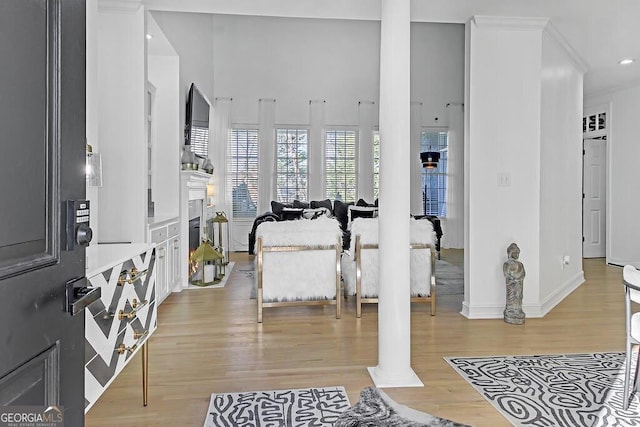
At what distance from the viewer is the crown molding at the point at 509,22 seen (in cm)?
384

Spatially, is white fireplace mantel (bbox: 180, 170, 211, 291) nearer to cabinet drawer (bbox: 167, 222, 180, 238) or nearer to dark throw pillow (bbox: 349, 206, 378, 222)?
cabinet drawer (bbox: 167, 222, 180, 238)

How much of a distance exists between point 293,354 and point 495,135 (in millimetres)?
2655

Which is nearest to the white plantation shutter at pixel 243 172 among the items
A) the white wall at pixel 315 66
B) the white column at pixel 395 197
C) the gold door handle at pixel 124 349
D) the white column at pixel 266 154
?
the white column at pixel 266 154

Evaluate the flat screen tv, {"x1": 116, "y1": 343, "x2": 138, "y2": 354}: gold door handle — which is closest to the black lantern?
the flat screen tv

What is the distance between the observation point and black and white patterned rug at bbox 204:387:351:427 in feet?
6.95

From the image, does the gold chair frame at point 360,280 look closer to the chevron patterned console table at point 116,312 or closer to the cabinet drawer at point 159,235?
the cabinet drawer at point 159,235

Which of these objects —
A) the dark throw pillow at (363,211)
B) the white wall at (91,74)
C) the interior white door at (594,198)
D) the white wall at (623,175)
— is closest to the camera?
the white wall at (91,74)

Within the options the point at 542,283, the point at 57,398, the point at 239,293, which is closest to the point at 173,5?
the point at 239,293

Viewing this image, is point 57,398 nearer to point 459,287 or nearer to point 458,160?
point 459,287

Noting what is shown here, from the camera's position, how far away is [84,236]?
1.04m

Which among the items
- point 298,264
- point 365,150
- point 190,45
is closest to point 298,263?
point 298,264

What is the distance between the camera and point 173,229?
4738mm

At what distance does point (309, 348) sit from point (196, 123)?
164 inches

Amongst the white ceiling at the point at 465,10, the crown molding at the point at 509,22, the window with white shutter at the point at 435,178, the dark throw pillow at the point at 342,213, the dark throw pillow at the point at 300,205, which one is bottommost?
the dark throw pillow at the point at 342,213
